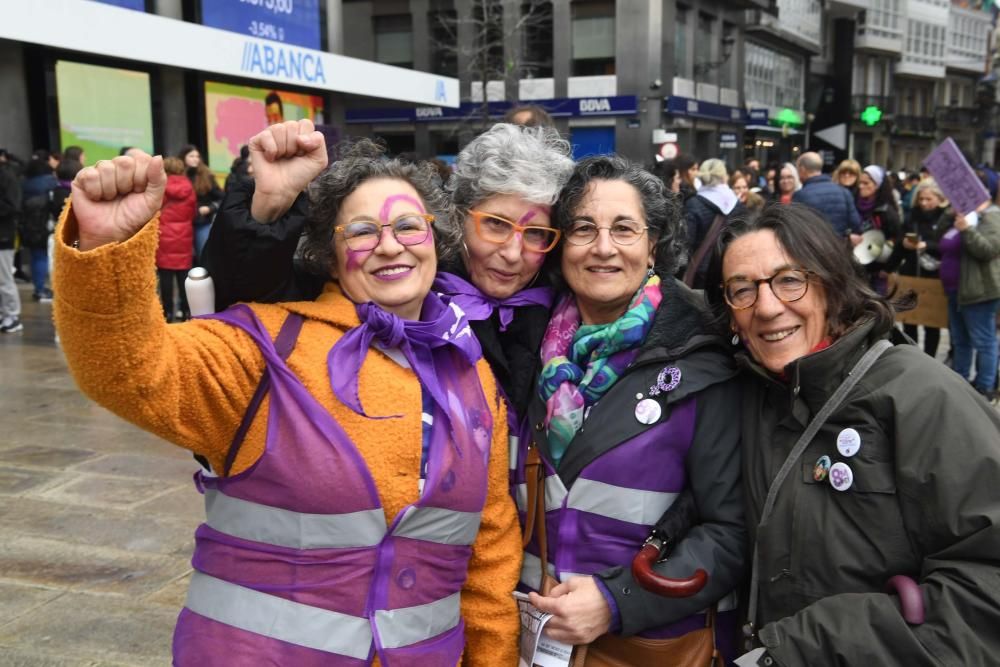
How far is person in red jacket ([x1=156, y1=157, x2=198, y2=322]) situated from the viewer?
9.20m

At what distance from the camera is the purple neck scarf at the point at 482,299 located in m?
2.20

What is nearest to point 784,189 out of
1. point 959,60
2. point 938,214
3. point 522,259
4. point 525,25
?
point 938,214

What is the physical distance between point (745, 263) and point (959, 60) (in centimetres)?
6525

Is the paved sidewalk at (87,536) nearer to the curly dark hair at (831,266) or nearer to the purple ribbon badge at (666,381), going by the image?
the purple ribbon badge at (666,381)

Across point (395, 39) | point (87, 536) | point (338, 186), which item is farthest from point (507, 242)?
point (395, 39)

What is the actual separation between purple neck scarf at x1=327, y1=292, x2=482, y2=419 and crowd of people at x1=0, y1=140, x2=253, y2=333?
6.72 meters

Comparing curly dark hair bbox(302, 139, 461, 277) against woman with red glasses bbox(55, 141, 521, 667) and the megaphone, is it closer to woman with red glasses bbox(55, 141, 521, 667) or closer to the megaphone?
woman with red glasses bbox(55, 141, 521, 667)

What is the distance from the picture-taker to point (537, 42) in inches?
1189

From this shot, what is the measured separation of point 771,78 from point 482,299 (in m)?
40.2

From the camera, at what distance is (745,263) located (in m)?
2.01

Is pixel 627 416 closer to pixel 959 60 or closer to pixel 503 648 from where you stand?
pixel 503 648

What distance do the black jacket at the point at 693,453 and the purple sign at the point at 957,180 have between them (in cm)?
566

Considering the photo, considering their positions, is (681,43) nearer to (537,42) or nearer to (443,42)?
(537,42)

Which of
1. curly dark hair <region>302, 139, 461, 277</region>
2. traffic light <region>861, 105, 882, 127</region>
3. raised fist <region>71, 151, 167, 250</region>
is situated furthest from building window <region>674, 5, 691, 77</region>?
raised fist <region>71, 151, 167, 250</region>
